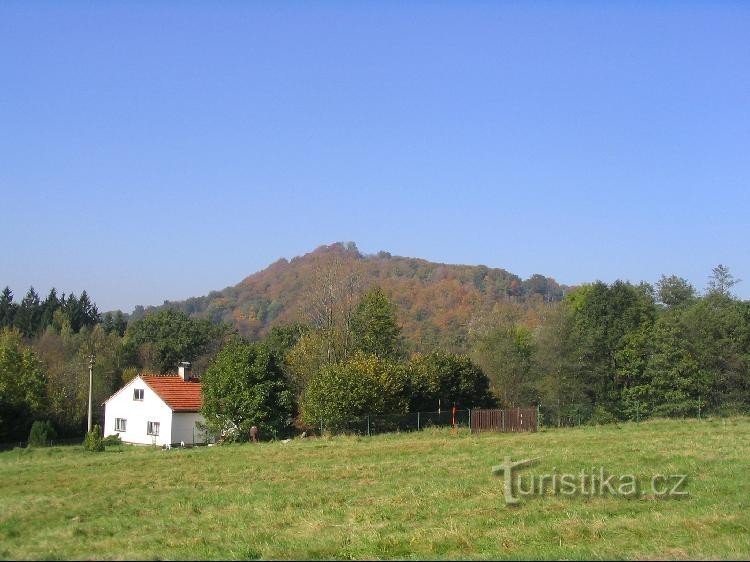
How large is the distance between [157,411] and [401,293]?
286 feet

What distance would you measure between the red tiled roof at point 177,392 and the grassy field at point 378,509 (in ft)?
71.4

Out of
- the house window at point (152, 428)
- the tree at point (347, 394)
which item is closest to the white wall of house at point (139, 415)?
the house window at point (152, 428)

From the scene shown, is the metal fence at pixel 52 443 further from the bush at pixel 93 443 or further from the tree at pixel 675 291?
the tree at pixel 675 291

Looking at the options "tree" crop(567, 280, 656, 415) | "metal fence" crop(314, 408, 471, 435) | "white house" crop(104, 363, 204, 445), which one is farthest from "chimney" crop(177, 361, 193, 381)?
"tree" crop(567, 280, 656, 415)

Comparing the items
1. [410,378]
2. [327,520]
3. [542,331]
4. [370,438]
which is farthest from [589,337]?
[327,520]

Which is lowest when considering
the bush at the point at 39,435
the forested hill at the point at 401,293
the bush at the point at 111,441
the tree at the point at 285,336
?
the bush at the point at 111,441

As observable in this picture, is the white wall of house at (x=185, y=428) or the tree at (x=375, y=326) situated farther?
the tree at (x=375, y=326)

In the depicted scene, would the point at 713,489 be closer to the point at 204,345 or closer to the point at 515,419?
the point at 515,419

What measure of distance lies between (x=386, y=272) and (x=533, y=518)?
165 metres

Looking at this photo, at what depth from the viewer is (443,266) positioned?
180750mm

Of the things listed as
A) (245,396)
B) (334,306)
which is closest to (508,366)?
(334,306)

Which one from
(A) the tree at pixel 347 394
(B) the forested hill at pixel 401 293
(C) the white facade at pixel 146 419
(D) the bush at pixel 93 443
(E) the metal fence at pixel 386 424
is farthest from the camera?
(B) the forested hill at pixel 401 293

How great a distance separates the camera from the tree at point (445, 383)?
51.3 meters

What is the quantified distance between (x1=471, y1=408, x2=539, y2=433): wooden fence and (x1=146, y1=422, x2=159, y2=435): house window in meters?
21.9
